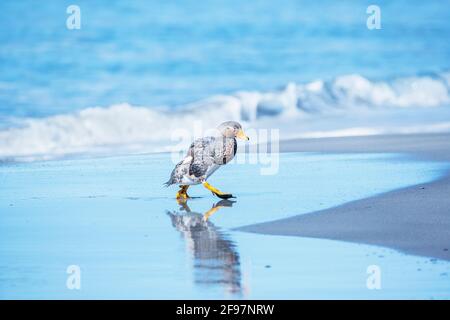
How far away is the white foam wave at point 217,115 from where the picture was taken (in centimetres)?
1452

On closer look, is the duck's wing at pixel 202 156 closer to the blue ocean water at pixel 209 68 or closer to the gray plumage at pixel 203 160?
the gray plumage at pixel 203 160

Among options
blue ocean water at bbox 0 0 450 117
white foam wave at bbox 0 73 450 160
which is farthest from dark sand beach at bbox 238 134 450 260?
blue ocean water at bbox 0 0 450 117

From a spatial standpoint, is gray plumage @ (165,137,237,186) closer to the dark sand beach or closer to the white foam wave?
the dark sand beach

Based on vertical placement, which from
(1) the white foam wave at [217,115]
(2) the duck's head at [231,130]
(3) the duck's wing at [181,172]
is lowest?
(3) the duck's wing at [181,172]

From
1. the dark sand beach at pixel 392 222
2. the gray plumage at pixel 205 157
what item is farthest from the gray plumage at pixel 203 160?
the dark sand beach at pixel 392 222

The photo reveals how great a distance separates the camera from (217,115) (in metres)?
17.2

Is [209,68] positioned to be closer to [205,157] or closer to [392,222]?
[205,157]

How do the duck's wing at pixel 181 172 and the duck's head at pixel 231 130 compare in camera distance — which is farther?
the duck's head at pixel 231 130

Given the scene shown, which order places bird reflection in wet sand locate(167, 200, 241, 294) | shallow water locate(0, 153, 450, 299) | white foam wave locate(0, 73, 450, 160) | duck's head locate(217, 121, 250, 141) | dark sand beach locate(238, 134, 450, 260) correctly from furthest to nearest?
white foam wave locate(0, 73, 450, 160), duck's head locate(217, 121, 250, 141), dark sand beach locate(238, 134, 450, 260), bird reflection in wet sand locate(167, 200, 241, 294), shallow water locate(0, 153, 450, 299)

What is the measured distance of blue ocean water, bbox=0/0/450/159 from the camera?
16.1 meters

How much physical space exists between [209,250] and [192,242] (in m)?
0.32

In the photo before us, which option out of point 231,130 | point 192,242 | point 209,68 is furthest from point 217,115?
point 192,242

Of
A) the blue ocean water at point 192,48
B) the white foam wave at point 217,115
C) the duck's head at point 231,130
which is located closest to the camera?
the duck's head at point 231,130
